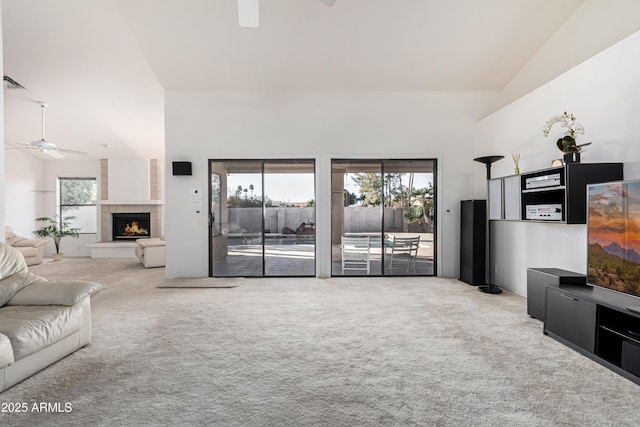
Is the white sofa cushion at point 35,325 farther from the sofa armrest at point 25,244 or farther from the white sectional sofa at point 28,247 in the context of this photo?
the sofa armrest at point 25,244

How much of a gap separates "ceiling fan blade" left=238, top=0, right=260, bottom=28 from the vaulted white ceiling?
4.67ft

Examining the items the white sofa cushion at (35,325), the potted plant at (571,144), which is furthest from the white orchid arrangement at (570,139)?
the white sofa cushion at (35,325)

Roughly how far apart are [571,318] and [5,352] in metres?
4.26

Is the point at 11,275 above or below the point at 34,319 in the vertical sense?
above

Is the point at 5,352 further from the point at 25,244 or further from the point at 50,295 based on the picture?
the point at 25,244

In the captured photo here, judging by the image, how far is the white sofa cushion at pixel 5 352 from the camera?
221cm

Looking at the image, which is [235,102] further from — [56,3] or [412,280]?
[412,280]

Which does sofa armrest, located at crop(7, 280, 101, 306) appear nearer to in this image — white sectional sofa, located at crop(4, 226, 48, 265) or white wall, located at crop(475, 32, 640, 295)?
white wall, located at crop(475, 32, 640, 295)

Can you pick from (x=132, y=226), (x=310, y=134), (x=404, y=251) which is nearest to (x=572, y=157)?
(x=404, y=251)

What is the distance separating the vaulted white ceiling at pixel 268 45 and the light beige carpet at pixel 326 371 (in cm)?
363

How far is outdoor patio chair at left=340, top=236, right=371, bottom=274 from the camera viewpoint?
6.18 m

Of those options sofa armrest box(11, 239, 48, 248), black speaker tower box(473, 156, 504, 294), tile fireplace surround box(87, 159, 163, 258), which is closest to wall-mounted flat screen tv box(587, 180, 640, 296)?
black speaker tower box(473, 156, 504, 294)

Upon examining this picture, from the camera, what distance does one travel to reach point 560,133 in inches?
164

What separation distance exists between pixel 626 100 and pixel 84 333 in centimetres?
539
